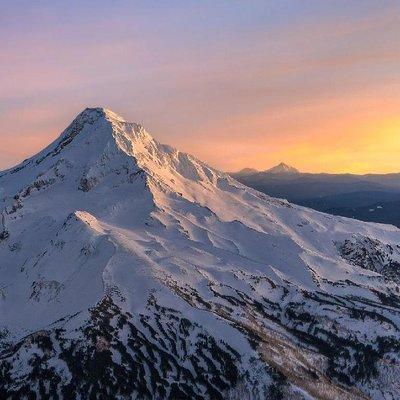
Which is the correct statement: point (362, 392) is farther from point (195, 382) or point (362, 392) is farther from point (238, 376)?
point (195, 382)

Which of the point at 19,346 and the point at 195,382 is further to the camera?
the point at 19,346

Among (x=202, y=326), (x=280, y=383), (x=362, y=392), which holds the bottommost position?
(x=362, y=392)

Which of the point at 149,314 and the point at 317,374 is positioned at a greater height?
the point at 149,314

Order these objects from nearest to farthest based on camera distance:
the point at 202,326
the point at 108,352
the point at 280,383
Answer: the point at 280,383
the point at 108,352
the point at 202,326

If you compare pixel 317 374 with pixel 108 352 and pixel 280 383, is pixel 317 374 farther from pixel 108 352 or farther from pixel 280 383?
pixel 108 352

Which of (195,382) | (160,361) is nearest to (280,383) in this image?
(195,382)

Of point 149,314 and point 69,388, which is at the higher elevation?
point 149,314

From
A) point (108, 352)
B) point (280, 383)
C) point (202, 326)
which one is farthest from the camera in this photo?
point (202, 326)

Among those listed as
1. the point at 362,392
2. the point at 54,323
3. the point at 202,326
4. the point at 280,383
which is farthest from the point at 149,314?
the point at 362,392

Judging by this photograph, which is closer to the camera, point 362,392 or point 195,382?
point 195,382
